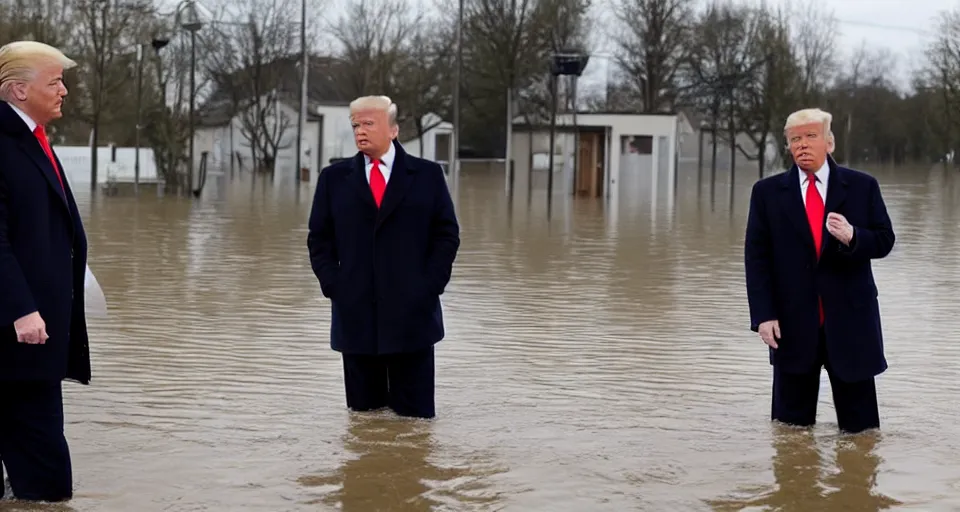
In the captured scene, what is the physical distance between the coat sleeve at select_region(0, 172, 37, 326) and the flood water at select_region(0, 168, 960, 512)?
0.82 m

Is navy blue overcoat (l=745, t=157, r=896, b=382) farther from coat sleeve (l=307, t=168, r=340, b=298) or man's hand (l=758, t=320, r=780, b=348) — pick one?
coat sleeve (l=307, t=168, r=340, b=298)

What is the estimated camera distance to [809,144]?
20.9 feet

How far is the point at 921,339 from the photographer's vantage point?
10.2 m

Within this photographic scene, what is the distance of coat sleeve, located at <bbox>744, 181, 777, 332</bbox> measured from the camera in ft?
21.2

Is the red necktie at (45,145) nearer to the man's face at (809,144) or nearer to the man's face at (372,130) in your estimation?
the man's face at (372,130)

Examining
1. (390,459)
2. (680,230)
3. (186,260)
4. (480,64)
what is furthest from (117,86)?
(390,459)

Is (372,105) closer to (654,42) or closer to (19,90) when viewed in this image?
(19,90)

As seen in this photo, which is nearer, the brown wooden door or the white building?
the brown wooden door

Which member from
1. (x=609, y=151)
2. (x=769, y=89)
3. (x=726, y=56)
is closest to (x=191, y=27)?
(x=609, y=151)

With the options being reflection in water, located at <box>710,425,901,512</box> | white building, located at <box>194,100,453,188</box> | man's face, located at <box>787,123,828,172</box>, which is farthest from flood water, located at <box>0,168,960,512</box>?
white building, located at <box>194,100,453,188</box>

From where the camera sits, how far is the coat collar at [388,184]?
661 cm

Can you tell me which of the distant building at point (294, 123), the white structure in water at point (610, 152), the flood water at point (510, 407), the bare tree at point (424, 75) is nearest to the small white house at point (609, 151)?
the white structure in water at point (610, 152)

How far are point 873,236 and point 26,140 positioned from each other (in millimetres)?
3599

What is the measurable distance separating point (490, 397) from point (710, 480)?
2.11 m
